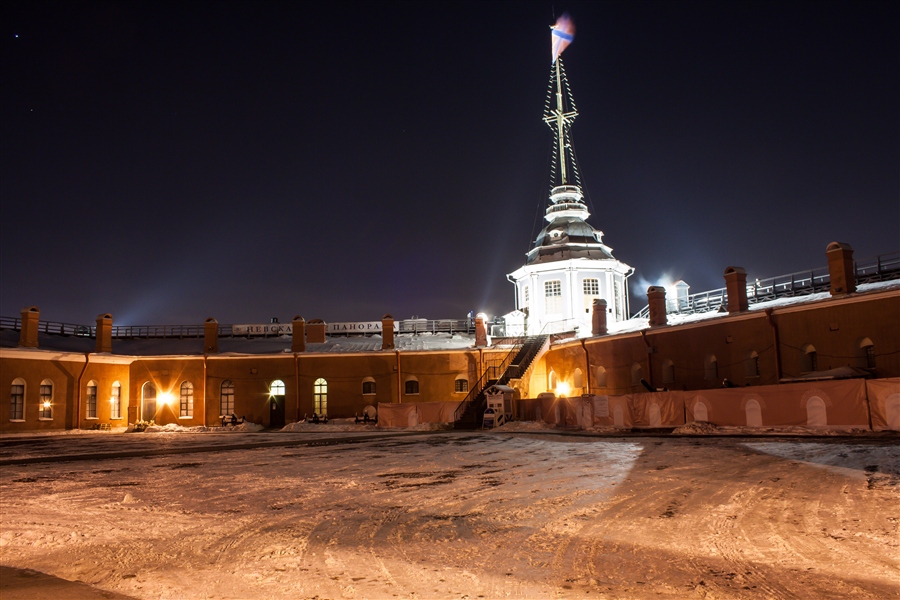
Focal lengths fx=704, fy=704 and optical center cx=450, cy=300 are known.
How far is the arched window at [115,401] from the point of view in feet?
127

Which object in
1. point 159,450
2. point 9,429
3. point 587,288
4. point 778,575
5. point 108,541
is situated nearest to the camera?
point 778,575

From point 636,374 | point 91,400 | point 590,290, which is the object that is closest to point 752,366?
point 636,374

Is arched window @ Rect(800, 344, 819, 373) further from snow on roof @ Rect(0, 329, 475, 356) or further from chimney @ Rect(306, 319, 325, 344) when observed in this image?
chimney @ Rect(306, 319, 325, 344)

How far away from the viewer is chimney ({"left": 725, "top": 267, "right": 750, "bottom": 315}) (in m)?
26.2

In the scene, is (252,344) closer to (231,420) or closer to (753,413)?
(231,420)

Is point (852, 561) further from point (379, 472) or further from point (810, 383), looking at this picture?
point (810, 383)

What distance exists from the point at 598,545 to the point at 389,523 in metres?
2.97

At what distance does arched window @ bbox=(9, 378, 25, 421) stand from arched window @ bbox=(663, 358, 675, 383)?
99.4 ft

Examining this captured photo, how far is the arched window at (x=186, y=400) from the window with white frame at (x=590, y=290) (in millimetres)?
22805

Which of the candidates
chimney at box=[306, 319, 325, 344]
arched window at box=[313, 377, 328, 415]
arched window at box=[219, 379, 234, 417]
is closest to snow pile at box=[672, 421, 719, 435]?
arched window at box=[313, 377, 328, 415]

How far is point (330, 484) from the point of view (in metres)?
13.2

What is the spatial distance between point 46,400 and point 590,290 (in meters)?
29.3

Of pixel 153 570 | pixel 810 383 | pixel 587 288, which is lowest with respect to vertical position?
pixel 153 570

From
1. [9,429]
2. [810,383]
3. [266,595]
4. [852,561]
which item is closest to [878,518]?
[852,561]
